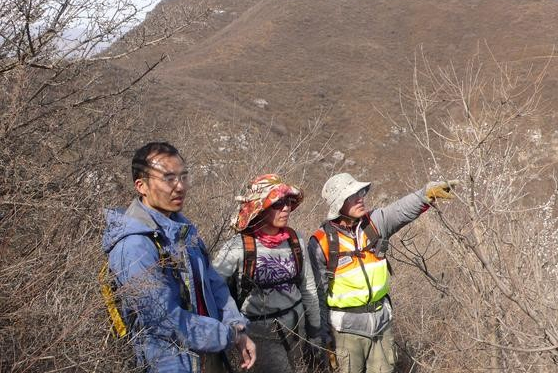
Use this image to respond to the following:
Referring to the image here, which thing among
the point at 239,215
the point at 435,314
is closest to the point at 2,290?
the point at 239,215

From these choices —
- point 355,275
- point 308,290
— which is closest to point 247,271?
point 308,290

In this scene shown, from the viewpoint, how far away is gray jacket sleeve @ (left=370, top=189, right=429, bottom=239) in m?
3.20

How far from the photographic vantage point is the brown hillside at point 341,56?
29484 millimetres

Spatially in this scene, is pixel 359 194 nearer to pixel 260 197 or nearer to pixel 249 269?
pixel 260 197

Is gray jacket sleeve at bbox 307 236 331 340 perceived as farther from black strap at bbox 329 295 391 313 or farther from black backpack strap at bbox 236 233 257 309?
black backpack strap at bbox 236 233 257 309

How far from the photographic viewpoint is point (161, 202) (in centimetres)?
226

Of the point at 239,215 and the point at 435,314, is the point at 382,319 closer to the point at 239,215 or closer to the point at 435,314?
the point at 239,215

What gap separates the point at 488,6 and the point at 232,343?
48.6 metres

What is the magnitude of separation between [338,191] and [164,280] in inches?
58.1

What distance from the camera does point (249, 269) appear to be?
9.34 feet

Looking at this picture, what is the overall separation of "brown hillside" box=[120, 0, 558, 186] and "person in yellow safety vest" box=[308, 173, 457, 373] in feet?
67.8

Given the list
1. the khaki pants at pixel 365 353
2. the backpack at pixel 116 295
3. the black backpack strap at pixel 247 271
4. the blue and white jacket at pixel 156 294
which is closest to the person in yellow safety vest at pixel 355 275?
the khaki pants at pixel 365 353

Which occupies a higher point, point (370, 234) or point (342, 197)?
point (342, 197)

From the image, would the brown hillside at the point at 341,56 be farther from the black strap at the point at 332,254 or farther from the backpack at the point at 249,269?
the backpack at the point at 249,269
